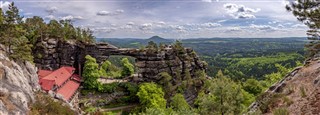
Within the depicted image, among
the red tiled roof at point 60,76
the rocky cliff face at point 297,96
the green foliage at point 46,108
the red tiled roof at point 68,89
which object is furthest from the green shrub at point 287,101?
the red tiled roof at point 60,76

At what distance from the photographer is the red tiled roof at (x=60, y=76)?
53412 millimetres

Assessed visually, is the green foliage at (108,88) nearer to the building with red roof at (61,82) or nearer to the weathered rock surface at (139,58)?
the building with red roof at (61,82)

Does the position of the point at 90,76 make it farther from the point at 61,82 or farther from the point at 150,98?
the point at 150,98

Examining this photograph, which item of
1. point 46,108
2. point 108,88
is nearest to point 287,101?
point 46,108

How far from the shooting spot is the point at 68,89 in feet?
185

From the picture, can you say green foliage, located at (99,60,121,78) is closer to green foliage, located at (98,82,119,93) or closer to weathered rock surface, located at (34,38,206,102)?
weathered rock surface, located at (34,38,206,102)

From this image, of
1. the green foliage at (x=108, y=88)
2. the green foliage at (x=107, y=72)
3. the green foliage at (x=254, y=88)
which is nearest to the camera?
the green foliage at (x=108, y=88)

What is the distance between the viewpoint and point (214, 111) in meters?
32.7

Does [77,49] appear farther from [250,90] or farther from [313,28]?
[313,28]

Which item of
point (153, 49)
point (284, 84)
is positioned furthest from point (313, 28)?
point (153, 49)

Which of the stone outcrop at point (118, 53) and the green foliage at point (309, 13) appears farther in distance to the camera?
the stone outcrop at point (118, 53)

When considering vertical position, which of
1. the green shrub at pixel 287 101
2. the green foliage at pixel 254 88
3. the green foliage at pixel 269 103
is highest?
the green shrub at pixel 287 101

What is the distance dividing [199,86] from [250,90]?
13333mm

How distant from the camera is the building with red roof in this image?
48.8 m
